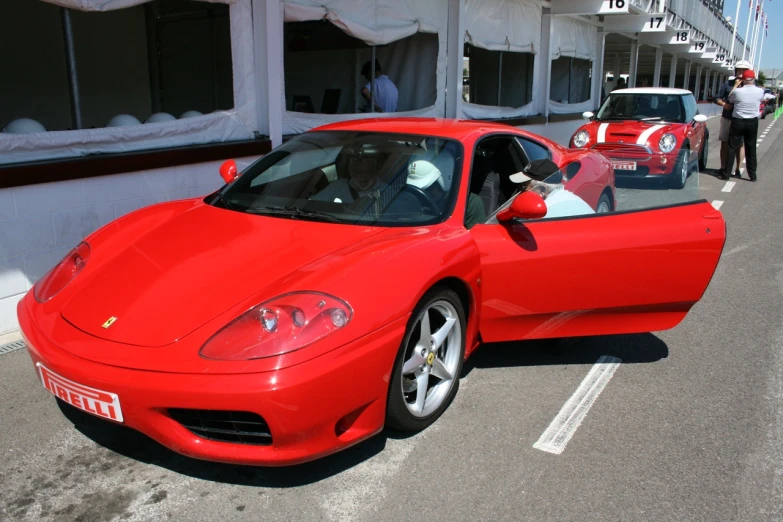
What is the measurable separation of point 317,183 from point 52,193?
2487 millimetres

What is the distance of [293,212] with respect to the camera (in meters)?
3.50

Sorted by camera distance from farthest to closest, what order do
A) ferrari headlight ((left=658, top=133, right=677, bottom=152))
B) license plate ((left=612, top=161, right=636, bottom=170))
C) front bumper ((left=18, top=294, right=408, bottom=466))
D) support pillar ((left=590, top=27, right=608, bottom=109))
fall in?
support pillar ((left=590, top=27, right=608, bottom=109)) → ferrari headlight ((left=658, top=133, right=677, bottom=152)) → license plate ((left=612, top=161, right=636, bottom=170)) → front bumper ((left=18, top=294, right=408, bottom=466))

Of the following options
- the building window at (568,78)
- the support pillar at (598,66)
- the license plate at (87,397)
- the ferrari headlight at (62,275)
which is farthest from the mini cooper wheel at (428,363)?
the support pillar at (598,66)

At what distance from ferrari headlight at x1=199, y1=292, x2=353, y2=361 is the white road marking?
1208 mm

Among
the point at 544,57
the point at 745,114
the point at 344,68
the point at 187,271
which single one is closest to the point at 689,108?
the point at 745,114

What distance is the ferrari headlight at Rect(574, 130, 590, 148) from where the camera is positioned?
10484 millimetres

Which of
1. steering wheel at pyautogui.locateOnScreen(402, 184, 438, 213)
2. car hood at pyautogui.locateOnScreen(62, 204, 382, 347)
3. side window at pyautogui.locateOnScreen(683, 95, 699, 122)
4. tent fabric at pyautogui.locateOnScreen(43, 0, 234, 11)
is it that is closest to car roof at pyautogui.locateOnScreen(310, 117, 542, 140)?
steering wheel at pyautogui.locateOnScreen(402, 184, 438, 213)

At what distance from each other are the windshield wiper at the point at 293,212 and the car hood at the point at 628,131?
7.36m

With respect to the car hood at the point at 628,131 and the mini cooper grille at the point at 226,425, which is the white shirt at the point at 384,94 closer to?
the car hood at the point at 628,131

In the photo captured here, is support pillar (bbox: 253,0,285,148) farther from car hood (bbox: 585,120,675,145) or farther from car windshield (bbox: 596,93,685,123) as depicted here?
car windshield (bbox: 596,93,685,123)

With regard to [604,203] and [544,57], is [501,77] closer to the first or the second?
[544,57]

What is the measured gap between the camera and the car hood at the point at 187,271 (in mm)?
2689

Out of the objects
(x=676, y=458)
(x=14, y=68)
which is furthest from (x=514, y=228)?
(x=14, y=68)

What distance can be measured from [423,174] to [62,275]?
1853mm
